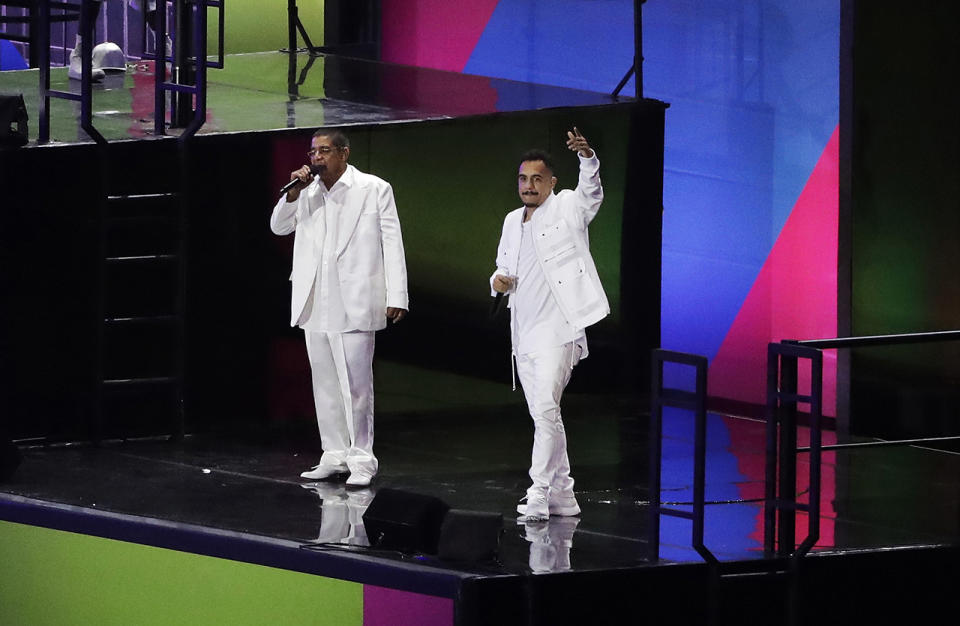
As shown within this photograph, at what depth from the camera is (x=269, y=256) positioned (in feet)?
31.9

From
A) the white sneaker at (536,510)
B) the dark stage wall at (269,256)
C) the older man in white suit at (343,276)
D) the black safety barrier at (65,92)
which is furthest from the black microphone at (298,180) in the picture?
the white sneaker at (536,510)

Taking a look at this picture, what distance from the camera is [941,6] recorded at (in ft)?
31.6

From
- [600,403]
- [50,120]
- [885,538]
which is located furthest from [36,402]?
[885,538]

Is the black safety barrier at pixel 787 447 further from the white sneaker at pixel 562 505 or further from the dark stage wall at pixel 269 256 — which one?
the dark stage wall at pixel 269 256

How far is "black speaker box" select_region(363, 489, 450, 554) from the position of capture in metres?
6.80

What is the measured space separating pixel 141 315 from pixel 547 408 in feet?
9.15

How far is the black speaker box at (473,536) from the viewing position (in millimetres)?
6633

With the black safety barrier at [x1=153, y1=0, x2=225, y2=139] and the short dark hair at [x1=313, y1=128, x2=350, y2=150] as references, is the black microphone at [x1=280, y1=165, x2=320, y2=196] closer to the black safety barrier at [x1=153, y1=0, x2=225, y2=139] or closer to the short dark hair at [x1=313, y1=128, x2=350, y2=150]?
the short dark hair at [x1=313, y1=128, x2=350, y2=150]

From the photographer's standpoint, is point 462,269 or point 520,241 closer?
point 520,241

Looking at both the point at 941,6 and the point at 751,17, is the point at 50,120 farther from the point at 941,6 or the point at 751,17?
the point at 941,6

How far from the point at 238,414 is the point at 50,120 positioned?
1951mm

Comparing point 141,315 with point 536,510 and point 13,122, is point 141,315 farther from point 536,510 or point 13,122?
point 536,510

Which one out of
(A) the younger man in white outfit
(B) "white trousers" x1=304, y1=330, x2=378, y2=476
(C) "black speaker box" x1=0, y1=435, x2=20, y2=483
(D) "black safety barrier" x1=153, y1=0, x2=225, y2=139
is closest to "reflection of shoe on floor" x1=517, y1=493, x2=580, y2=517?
(A) the younger man in white outfit

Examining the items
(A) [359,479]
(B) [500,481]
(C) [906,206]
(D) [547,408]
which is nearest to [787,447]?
(D) [547,408]
